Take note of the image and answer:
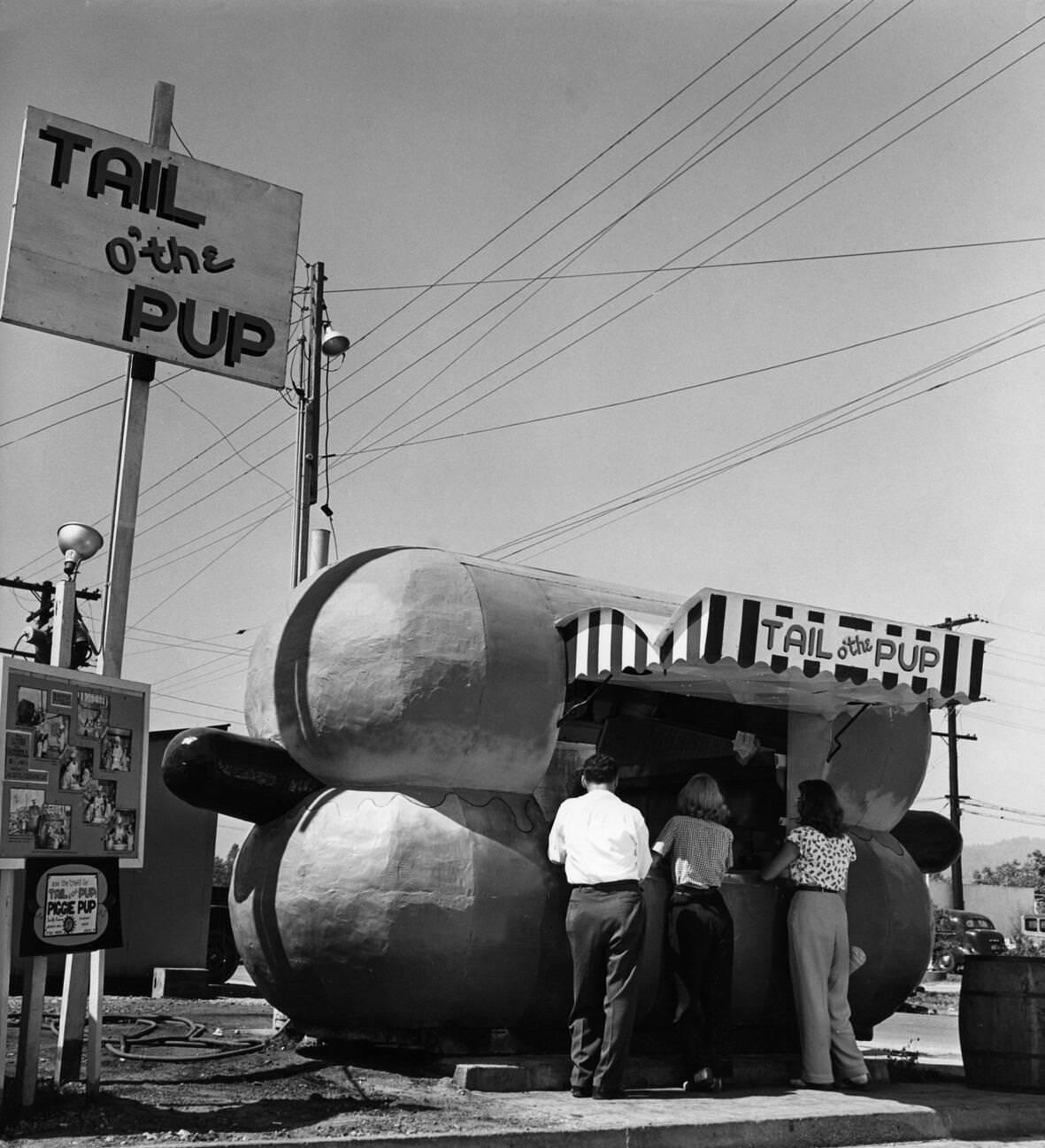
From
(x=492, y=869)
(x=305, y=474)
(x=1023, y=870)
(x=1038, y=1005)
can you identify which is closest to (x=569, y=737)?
(x=492, y=869)

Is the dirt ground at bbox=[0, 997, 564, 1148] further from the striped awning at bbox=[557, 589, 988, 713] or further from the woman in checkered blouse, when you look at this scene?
the striped awning at bbox=[557, 589, 988, 713]

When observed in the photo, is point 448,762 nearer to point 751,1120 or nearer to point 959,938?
point 751,1120

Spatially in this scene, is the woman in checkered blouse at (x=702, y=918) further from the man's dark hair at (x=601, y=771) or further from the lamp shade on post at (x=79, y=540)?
the lamp shade on post at (x=79, y=540)

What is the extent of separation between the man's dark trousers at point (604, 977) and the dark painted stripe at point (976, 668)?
264cm

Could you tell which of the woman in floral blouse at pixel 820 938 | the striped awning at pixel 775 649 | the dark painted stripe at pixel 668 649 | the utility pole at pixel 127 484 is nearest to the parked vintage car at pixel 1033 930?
the striped awning at pixel 775 649

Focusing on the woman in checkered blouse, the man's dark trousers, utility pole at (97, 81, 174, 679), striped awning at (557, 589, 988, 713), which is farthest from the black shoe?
utility pole at (97, 81, 174, 679)

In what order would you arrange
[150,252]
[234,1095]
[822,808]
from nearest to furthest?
[234,1095]
[150,252]
[822,808]

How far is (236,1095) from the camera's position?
6445 millimetres

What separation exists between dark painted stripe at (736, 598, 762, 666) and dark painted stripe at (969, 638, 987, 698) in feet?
5.53

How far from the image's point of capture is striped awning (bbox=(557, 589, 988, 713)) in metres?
7.47

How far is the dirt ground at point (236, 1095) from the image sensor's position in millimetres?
5465

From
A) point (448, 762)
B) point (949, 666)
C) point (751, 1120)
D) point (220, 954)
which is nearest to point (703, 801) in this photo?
point (448, 762)

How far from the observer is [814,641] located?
778 centimetres

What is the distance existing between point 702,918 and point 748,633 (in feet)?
5.58
